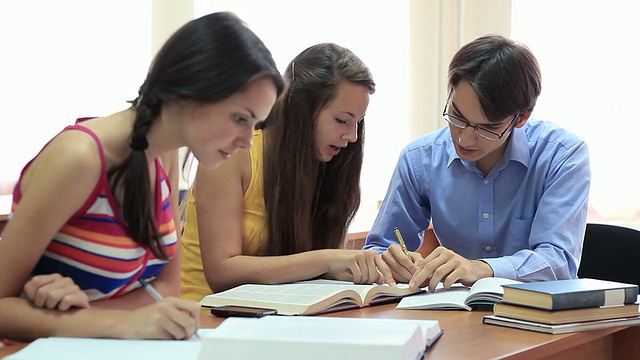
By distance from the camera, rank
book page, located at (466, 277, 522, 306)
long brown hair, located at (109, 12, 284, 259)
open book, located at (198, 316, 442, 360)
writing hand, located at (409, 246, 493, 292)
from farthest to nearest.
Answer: writing hand, located at (409, 246, 493, 292) → book page, located at (466, 277, 522, 306) → long brown hair, located at (109, 12, 284, 259) → open book, located at (198, 316, 442, 360)

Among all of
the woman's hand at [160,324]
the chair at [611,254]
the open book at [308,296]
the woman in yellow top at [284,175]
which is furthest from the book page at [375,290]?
the chair at [611,254]

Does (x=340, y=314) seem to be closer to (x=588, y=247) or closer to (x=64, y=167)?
(x=64, y=167)

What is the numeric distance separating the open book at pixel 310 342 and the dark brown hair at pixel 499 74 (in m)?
1.02

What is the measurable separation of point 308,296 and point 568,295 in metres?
0.49

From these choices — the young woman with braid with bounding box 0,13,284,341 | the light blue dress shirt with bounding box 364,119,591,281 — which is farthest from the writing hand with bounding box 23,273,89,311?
the light blue dress shirt with bounding box 364,119,591,281

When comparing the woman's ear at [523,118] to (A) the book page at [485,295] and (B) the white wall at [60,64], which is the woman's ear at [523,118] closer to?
(A) the book page at [485,295]

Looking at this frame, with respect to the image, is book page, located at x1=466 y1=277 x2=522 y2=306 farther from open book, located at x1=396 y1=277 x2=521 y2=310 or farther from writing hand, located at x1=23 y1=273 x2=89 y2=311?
writing hand, located at x1=23 y1=273 x2=89 y2=311

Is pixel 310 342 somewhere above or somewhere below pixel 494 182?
above

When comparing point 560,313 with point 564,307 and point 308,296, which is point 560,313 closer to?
point 564,307

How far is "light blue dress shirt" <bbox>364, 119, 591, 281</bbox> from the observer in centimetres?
216

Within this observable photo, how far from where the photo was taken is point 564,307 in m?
1.52

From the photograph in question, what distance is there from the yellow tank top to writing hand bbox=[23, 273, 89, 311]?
0.73m

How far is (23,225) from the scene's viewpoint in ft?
4.17

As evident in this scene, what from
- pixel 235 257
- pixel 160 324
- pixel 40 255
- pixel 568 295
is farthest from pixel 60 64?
pixel 568 295
